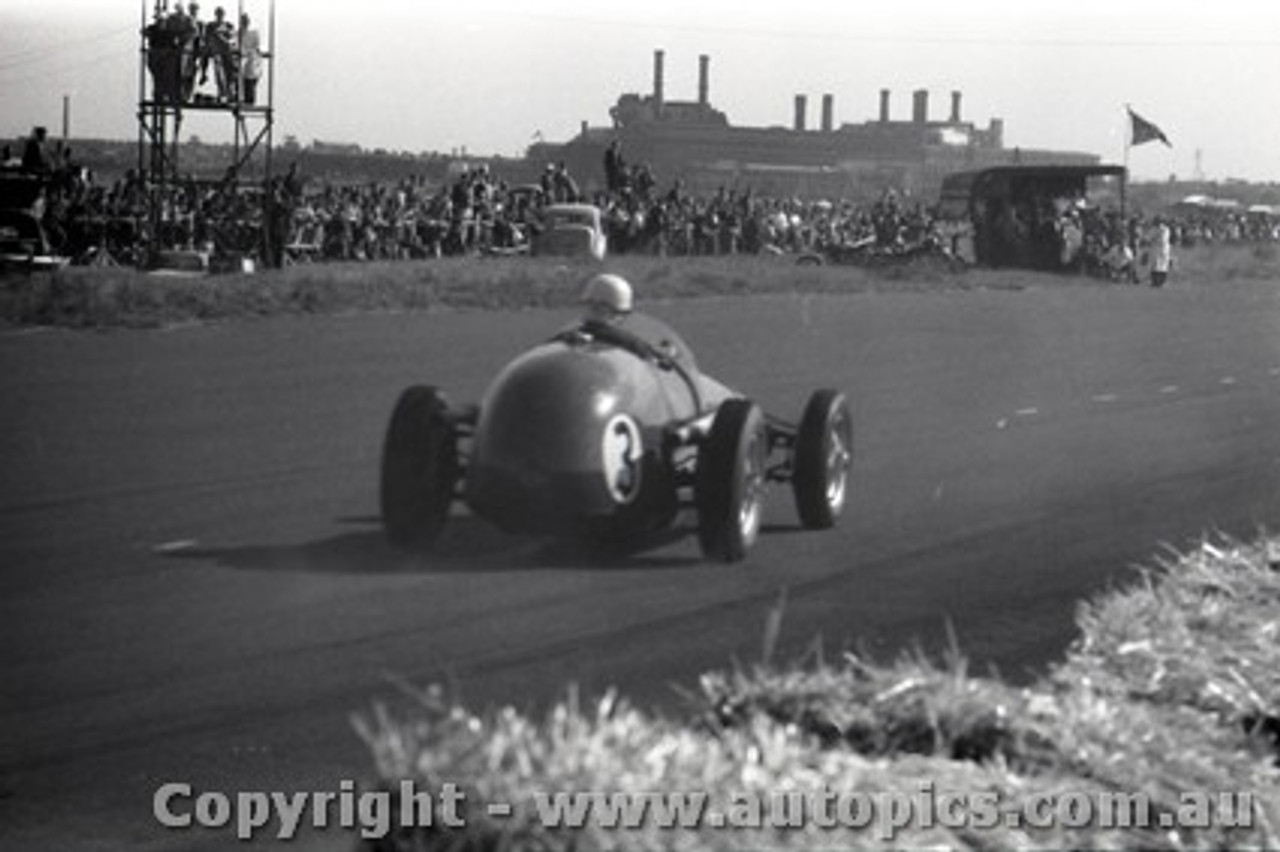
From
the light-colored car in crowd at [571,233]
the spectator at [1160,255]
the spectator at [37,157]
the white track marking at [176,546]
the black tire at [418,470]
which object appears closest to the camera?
the black tire at [418,470]

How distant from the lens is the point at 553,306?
8305 mm

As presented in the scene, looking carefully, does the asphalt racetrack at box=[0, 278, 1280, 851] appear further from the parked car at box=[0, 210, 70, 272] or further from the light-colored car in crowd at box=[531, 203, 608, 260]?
the parked car at box=[0, 210, 70, 272]

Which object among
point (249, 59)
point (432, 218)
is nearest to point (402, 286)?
point (432, 218)

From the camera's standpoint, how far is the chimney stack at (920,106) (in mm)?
8539

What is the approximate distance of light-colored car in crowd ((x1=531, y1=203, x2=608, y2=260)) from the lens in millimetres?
8383

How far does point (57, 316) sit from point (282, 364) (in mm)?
2256

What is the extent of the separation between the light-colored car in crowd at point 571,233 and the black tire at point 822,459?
3.32 feet

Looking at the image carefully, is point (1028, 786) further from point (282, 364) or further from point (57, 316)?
point (57, 316)

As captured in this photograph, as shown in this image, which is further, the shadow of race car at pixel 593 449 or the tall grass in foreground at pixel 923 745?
the shadow of race car at pixel 593 449

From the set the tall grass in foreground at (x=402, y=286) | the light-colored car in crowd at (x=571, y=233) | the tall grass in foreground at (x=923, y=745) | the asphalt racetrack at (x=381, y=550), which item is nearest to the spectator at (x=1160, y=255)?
the asphalt racetrack at (x=381, y=550)

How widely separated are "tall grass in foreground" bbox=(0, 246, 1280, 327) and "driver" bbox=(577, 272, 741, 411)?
7.8 inches

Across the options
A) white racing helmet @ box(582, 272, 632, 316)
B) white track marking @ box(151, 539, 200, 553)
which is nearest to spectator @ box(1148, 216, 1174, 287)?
white racing helmet @ box(582, 272, 632, 316)

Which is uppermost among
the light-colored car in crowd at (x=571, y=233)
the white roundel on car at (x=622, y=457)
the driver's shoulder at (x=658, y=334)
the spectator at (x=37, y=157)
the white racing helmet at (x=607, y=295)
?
the spectator at (x=37, y=157)

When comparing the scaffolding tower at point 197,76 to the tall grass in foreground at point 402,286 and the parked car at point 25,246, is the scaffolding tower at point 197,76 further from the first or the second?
the parked car at point 25,246
